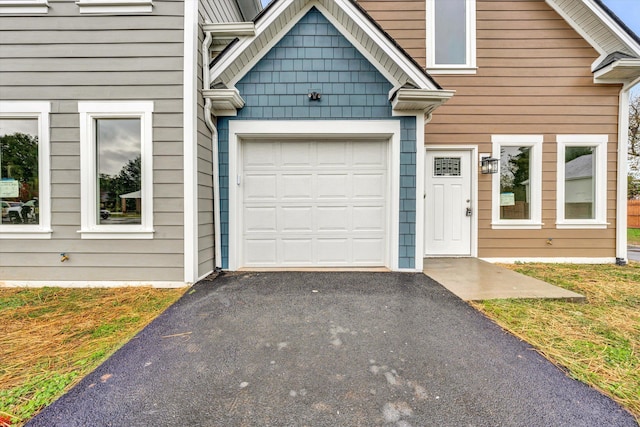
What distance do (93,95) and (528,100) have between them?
702 centimetres

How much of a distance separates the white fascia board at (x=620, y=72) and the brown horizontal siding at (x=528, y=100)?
0.12 m

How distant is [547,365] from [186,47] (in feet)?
16.5

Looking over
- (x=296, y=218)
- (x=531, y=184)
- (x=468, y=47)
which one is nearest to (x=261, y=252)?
(x=296, y=218)

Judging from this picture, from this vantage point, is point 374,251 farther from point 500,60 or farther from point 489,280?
point 500,60

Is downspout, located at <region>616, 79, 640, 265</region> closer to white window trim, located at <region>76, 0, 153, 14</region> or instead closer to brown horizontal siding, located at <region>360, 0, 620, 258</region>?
brown horizontal siding, located at <region>360, 0, 620, 258</region>

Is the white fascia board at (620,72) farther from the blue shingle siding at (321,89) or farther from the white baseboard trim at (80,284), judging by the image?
the white baseboard trim at (80,284)

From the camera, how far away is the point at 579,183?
5.26 meters

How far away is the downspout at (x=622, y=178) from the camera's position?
5047 millimetres

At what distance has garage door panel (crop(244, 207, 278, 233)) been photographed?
451 cm

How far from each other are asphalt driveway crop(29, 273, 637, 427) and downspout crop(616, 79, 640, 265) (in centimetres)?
450

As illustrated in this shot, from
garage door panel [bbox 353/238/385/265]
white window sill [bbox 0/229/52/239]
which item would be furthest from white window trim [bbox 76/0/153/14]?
garage door panel [bbox 353/238/385/265]

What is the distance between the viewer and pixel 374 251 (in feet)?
14.9

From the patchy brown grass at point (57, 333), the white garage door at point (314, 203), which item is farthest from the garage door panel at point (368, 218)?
the patchy brown grass at point (57, 333)

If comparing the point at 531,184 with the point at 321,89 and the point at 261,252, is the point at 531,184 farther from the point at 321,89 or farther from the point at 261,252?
the point at 261,252
